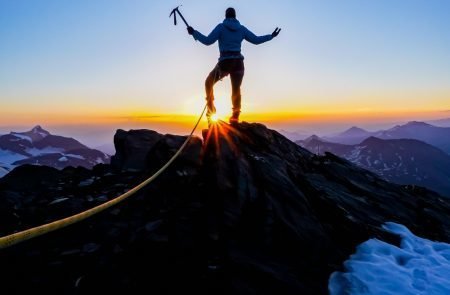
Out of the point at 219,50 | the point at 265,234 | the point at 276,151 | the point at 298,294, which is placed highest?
the point at 219,50

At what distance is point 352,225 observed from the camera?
571 inches

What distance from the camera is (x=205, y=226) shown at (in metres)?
12.5

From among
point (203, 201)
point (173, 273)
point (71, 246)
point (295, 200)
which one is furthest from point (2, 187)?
point (295, 200)

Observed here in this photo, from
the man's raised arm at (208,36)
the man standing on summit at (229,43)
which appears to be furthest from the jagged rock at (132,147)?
the man's raised arm at (208,36)

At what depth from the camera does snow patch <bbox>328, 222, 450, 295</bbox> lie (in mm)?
10891

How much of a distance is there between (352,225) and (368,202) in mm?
5424

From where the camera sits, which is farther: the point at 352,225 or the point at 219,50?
the point at 219,50

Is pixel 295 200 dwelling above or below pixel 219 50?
below

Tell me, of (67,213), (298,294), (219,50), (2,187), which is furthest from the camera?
(2,187)

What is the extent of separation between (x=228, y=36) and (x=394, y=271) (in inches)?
475

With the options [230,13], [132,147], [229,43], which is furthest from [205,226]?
[132,147]

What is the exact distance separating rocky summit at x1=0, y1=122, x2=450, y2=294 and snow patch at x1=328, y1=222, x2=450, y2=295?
0.42m

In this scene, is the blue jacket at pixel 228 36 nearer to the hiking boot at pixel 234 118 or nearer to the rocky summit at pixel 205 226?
the hiking boot at pixel 234 118

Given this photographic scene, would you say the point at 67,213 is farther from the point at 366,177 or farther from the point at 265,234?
the point at 366,177
